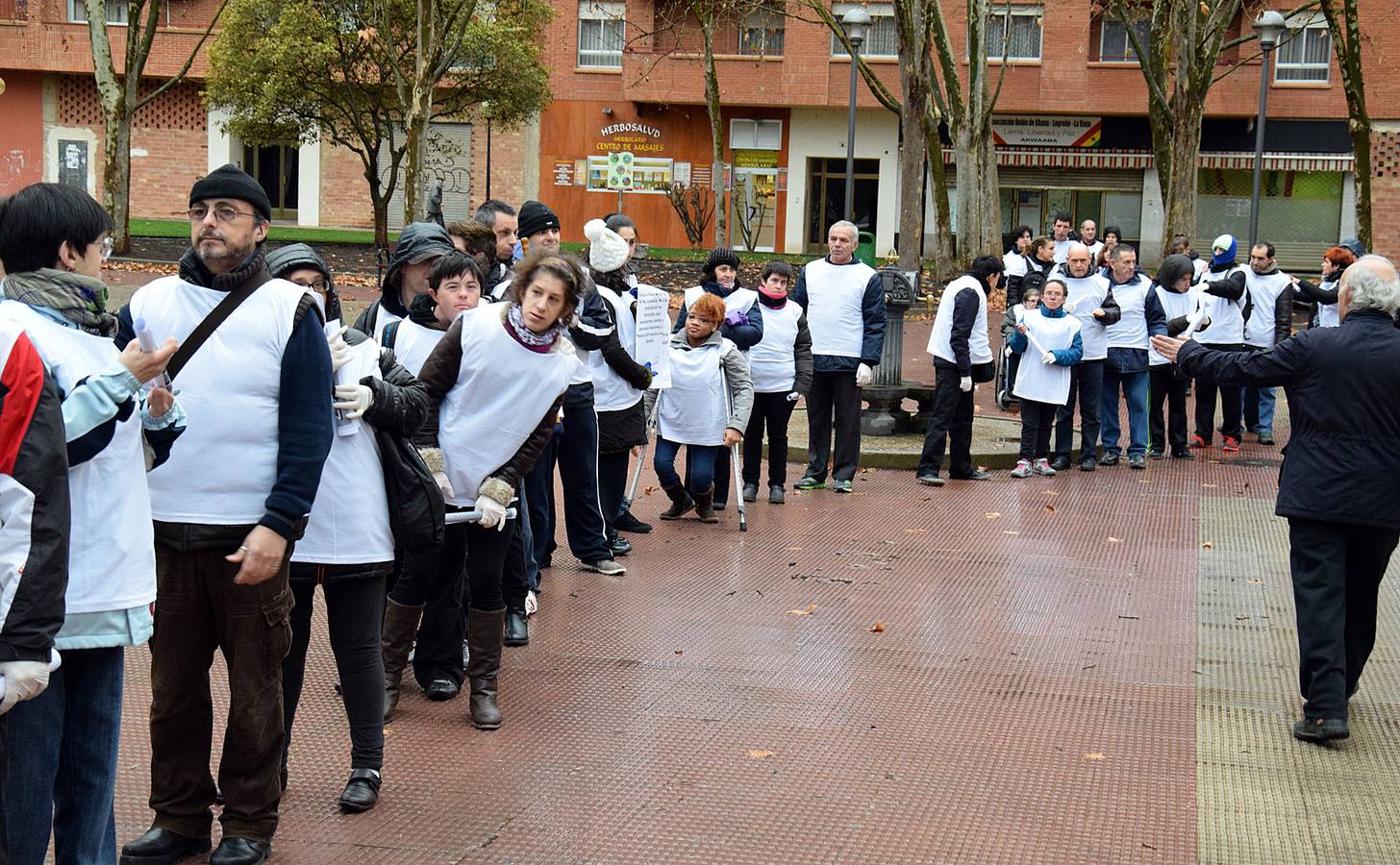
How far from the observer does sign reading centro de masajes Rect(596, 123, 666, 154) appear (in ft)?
157

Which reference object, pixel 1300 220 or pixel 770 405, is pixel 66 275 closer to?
pixel 770 405

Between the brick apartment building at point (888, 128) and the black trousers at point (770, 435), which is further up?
the brick apartment building at point (888, 128)

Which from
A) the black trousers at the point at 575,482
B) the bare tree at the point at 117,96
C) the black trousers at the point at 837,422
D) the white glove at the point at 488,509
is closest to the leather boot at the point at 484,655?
the white glove at the point at 488,509

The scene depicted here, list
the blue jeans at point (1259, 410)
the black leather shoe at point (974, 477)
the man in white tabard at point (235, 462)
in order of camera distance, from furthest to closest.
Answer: the blue jeans at point (1259, 410) → the black leather shoe at point (974, 477) → the man in white tabard at point (235, 462)

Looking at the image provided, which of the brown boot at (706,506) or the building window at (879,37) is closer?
the brown boot at (706,506)

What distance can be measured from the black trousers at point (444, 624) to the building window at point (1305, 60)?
139 ft

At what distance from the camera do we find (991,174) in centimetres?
2952

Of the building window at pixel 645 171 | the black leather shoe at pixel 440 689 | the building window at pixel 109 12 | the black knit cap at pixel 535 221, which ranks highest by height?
the building window at pixel 109 12

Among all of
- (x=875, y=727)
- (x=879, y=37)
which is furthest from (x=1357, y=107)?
(x=879, y=37)

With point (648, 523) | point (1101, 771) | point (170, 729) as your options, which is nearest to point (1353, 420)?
point (1101, 771)

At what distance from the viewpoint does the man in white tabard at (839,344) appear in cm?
1181

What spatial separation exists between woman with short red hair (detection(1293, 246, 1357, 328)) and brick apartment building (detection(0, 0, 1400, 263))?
2879cm

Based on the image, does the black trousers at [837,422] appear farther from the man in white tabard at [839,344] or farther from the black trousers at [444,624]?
the black trousers at [444,624]

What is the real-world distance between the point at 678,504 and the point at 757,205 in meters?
37.0
